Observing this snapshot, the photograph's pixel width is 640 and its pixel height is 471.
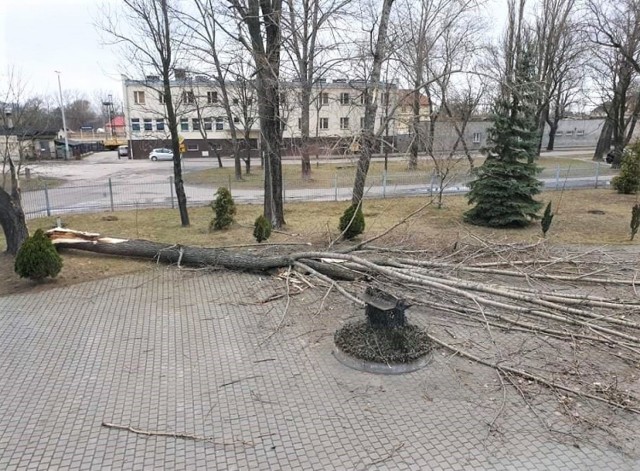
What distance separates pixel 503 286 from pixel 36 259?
25.6 feet

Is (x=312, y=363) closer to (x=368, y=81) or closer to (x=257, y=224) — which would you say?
(x=257, y=224)

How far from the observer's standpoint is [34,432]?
4.23m

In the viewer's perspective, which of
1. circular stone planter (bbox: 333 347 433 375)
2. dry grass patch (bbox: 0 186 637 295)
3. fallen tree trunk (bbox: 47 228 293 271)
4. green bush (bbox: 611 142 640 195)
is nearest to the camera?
circular stone planter (bbox: 333 347 433 375)

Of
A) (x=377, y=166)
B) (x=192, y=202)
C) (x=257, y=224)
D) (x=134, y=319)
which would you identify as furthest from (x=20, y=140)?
(x=377, y=166)

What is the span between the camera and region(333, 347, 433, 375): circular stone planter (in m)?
5.33

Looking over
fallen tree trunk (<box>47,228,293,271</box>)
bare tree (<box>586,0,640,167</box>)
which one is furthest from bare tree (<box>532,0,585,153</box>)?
fallen tree trunk (<box>47,228,293,271</box>)

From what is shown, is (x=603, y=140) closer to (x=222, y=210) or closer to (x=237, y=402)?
(x=222, y=210)

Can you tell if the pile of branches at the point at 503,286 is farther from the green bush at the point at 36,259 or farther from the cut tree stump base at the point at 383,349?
the green bush at the point at 36,259

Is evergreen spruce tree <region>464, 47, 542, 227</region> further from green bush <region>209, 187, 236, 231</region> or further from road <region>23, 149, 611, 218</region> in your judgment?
green bush <region>209, 187, 236, 231</region>

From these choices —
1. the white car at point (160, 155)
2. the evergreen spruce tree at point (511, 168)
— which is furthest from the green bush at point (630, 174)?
the white car at point (160, 155)

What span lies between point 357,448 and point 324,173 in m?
27.2

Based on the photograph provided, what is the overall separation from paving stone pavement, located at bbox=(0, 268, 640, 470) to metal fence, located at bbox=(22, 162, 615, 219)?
1121cm

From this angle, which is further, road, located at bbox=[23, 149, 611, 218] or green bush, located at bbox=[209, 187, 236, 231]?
road, located at bbox=[23, 149, 611, 218]

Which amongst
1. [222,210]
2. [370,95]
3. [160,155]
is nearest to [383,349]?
[222,210]
